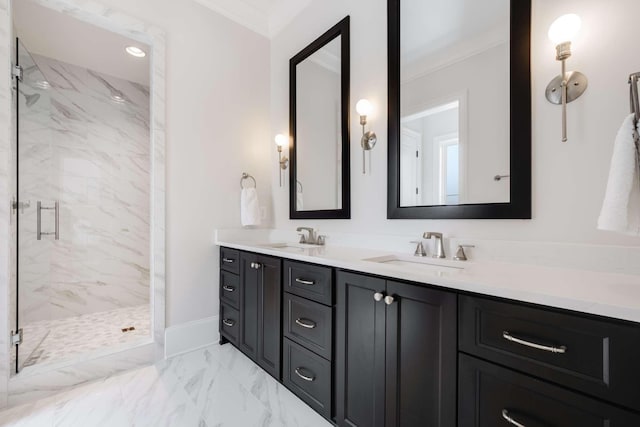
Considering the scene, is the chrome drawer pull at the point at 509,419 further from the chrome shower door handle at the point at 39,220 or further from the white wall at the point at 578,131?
the chrome shower door handle at the point at 39,220

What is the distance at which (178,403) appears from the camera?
1.53m

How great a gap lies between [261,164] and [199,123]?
61cm

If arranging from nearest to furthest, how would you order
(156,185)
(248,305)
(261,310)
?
(261,310), (248,305), (156,185)

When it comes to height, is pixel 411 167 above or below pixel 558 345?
above

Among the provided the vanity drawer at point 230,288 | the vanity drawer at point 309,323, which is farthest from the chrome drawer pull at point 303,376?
the vanity drawer at point 230,288

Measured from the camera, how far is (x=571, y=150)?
1084 mm

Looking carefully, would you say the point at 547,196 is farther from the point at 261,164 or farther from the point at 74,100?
the point at 74,100

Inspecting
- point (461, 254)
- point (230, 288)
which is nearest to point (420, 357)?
point (461, 254)

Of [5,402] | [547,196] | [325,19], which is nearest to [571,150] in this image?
[547,196]

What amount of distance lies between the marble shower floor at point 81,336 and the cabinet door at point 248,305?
739mm

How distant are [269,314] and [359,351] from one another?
691 millimetres

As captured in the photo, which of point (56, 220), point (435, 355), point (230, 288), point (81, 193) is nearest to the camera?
point (435, 355)

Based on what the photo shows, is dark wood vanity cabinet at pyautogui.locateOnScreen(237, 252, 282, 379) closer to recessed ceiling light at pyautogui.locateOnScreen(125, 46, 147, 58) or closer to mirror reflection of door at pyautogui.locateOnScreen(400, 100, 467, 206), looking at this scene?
mirror reflection of door at pyautogui.locateOnScreen(400, 100, 467, 206)

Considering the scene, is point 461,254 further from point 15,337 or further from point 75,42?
point 75,42
